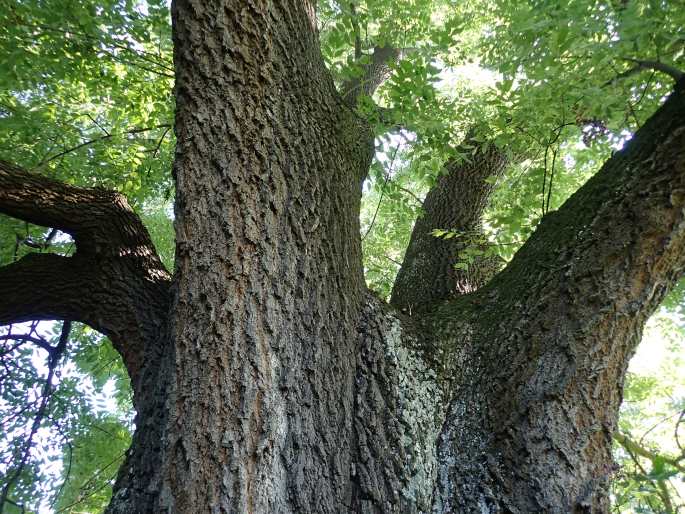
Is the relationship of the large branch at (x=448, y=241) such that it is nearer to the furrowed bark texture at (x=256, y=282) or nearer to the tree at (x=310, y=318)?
the tree at (x=310, y=318)

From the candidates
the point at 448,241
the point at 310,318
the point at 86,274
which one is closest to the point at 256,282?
the point at 310,318

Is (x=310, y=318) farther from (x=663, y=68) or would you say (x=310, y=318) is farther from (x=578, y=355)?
(x=663, y=68)

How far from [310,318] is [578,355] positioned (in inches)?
41.8

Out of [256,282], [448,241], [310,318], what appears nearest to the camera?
[256,282]

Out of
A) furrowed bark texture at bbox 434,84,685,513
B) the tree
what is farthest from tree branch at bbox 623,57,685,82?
furrowed bark texture at bbox 434,84,685,513

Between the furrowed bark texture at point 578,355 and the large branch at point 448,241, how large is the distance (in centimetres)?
105

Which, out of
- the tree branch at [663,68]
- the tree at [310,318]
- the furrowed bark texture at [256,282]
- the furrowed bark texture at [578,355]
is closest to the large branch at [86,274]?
the tree at [310,318]

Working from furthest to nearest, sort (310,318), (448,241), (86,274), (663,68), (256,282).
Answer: (448,241) < (86,274) < (663,68) < (310,318) < (256,282)

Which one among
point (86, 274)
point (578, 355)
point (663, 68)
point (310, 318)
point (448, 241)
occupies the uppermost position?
point (448, 241)

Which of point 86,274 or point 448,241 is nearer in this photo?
point 86,274

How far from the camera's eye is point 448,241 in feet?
11.3

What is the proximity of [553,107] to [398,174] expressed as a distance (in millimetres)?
2274

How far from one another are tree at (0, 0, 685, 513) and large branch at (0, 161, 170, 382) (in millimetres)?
10

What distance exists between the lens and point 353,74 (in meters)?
3.07
